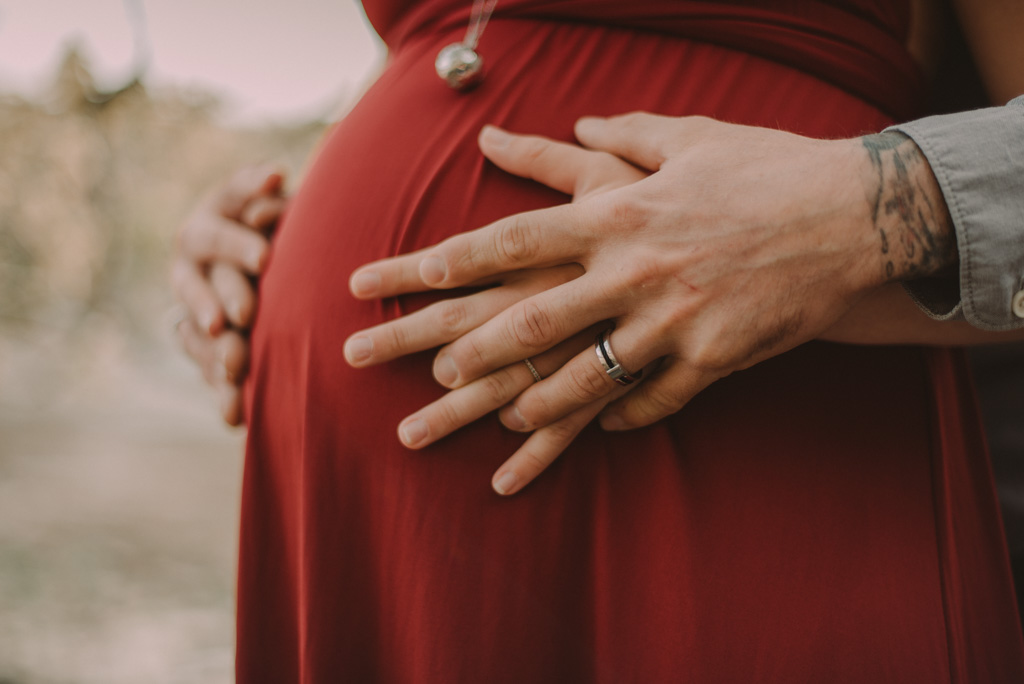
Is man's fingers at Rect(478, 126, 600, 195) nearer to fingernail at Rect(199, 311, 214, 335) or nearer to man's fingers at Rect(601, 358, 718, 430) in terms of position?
man's fingers at Rect(601, 358, 718, 430)

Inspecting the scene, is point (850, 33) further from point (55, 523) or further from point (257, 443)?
point (55, 523)

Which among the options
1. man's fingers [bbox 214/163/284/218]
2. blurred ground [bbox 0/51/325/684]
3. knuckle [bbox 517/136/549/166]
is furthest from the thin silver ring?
blurred ground [bbox 0/51/325/684]

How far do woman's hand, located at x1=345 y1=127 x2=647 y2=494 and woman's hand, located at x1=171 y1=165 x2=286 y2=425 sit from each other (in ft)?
0.89

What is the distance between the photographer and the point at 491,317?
605mm

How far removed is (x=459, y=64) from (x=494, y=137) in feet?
0.34

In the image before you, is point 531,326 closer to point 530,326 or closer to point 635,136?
point 530,326

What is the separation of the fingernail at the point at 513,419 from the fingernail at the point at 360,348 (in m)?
0.16

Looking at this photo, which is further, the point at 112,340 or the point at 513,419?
the point at 112,340

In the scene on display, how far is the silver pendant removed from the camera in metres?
0.67

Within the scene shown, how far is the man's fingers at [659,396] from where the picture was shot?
1.83 feet

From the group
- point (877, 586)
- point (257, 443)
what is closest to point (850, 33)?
point (877, 586)

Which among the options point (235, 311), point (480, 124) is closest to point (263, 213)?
point (235, 311)

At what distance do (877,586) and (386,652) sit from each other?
1.74 ft

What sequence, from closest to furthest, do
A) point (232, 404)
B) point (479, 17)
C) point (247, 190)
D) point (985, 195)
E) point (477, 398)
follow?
1. point (985, 195)
2. point (477, 398)
3. point (479, 17)
4. point (232, 404)
5. point (247, 190)
